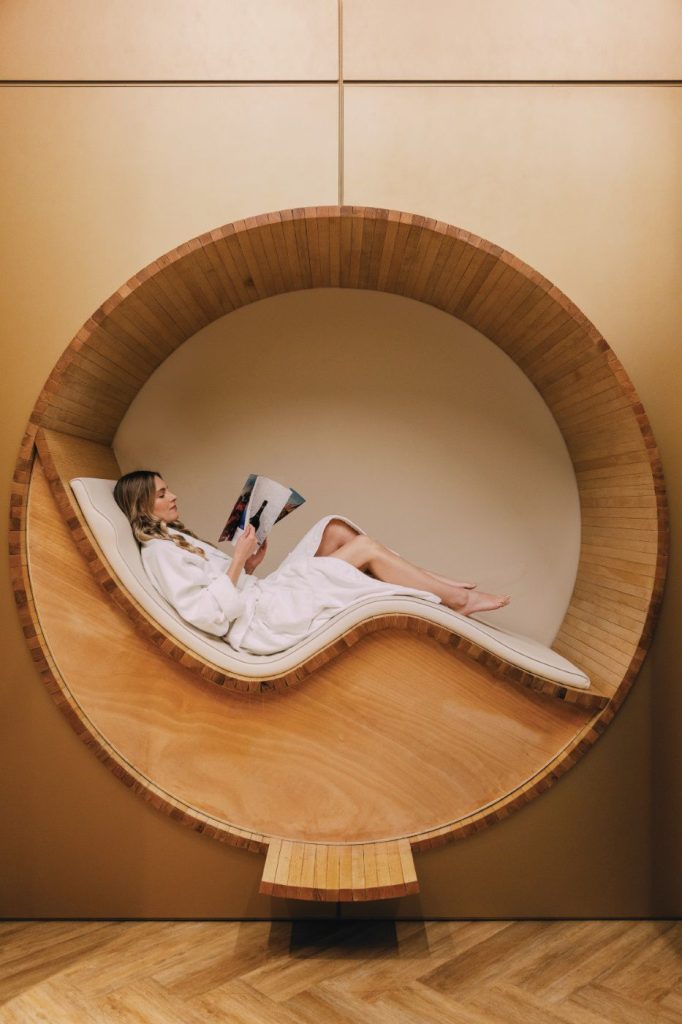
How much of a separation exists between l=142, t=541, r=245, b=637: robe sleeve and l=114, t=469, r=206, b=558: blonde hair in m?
0.07

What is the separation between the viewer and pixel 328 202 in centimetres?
242

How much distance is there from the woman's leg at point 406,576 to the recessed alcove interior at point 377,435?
0.33 metres

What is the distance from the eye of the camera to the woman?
2.59 metres

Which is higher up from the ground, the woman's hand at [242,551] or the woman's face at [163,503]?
the woman's face at [163,503]

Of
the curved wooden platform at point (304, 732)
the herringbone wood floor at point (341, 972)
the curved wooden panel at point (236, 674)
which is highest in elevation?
the curved wooden panel at point (236, 674)

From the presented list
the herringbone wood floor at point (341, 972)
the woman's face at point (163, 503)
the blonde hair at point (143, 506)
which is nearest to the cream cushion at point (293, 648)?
the blonde hair at point (143, 506)

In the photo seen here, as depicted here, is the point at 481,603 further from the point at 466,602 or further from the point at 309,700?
the point at 309,700

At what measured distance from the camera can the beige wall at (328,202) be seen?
2424 mm

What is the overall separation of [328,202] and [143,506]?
1269mm

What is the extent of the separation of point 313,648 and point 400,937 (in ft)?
3.11

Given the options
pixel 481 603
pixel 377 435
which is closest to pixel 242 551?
pixel 377 435

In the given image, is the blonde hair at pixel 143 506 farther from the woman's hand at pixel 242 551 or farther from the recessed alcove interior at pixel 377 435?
the recessed alcove interior at pixel 377 435

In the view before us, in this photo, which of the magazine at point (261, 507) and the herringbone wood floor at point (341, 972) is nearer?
the herringbone wood floor at point (341, 972)

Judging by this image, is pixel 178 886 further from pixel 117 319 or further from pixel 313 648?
pixel 117 319
